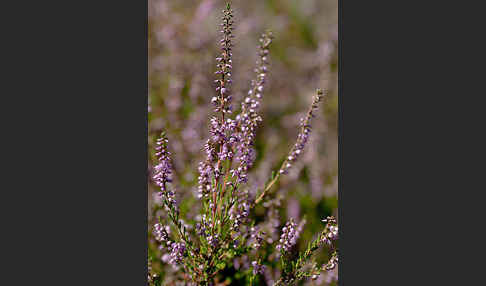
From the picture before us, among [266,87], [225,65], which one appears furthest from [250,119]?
[266,87]

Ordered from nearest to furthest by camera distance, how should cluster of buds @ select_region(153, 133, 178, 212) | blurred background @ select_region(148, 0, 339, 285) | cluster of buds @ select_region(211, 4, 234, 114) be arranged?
cluster of buds @ select_region(211, 4, 234, 114) < cluster of buds @ select_region(153, 133, 178, 212) < blurred background @ select_region(148, 0, 339, 285)

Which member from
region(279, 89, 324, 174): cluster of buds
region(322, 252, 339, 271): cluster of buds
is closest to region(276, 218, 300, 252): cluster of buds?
region(322, 252, 339, 271): cluster of buds

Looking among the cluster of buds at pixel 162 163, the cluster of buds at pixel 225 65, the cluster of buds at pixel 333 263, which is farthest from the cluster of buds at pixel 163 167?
the cluster of buds at pixel 333 263

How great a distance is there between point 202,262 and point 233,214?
40cm

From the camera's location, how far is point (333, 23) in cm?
822

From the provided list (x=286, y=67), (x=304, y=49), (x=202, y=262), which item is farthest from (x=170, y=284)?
(x=304, y=49)

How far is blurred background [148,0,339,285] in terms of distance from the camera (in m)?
5.03

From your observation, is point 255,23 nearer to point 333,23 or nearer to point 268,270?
point 333,23

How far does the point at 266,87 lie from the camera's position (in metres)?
6.58

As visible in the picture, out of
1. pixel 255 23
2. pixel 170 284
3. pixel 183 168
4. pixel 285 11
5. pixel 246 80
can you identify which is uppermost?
pixel 285 11

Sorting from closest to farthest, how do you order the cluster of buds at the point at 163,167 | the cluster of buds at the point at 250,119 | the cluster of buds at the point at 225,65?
the cluster of buds at the point at 225,65
the cluster of buds at the point at 163,167
the cluster of buds at the point at 250,119

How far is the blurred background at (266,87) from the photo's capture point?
503 cm

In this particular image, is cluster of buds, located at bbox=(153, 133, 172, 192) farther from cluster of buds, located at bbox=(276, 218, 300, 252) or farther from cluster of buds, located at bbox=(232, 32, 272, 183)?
cluster of buds, located at bbox=(276, 218, 300, 252)

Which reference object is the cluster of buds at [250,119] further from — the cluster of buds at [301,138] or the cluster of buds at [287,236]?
the cluster of buds at [287,236]
